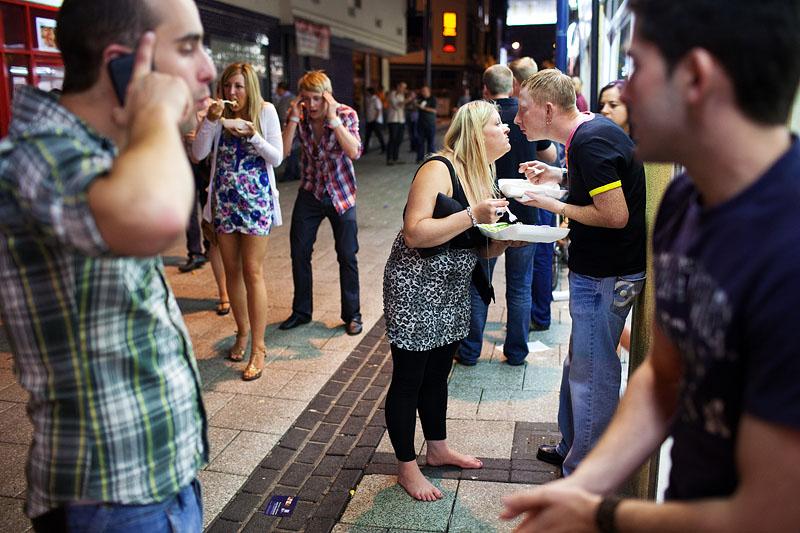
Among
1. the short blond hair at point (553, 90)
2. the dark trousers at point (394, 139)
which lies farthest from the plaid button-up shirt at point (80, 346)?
the dark trousers at point (394, 139)

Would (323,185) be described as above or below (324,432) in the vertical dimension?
above

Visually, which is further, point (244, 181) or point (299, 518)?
point (244, 181)

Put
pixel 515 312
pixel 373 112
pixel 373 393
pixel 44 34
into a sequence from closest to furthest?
pixel 373 393
pixel 515 312
pixel 44 34
pixel 373 112

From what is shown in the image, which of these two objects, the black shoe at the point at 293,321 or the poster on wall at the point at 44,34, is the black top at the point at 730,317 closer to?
the black shoe at the point at 293,321

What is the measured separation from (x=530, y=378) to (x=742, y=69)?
4106mm

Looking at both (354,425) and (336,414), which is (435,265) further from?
(336,414)

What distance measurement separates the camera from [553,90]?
136 inches

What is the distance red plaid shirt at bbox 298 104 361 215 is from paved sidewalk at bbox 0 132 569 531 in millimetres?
1099

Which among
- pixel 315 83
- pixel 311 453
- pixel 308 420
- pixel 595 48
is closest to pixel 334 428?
pixel 308 420

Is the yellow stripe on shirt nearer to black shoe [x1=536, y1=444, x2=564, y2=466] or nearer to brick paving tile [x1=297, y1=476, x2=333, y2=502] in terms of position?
black shoe [x1=536, y1=444, x2=564, y2=466]

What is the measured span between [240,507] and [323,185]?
3.02 metres

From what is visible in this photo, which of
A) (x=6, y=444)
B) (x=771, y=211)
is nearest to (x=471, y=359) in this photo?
(x=6, y=444)

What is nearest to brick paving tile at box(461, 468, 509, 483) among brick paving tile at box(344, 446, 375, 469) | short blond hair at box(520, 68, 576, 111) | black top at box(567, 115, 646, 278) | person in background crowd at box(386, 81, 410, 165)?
brick paving tile at box(344, 446, 375, 469)

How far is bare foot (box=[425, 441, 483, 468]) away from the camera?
12.4ft
